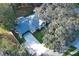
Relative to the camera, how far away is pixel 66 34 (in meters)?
1.32

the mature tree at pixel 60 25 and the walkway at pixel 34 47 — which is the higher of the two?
the mature tree at pixel 60 25

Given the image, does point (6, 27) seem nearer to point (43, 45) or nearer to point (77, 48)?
point (43, 45)

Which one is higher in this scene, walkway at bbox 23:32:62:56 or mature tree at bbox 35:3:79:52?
mature tree at bbox 35:3:79:52

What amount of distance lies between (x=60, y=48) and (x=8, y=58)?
0.38 metres

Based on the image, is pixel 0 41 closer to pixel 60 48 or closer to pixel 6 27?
pixel 6 27

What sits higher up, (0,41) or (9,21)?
(9,21)

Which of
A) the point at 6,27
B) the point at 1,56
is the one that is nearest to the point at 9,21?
the point at 6,27

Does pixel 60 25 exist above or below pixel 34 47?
above

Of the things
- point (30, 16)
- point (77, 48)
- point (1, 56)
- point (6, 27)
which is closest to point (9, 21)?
point (6, 27)

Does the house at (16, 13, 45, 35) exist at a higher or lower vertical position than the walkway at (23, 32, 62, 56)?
higher

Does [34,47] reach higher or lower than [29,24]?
lower

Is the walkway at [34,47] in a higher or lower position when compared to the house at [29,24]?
lower

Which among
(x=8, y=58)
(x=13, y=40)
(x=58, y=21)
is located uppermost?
(x=58, y=21)

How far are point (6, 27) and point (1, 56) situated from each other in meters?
0.21
